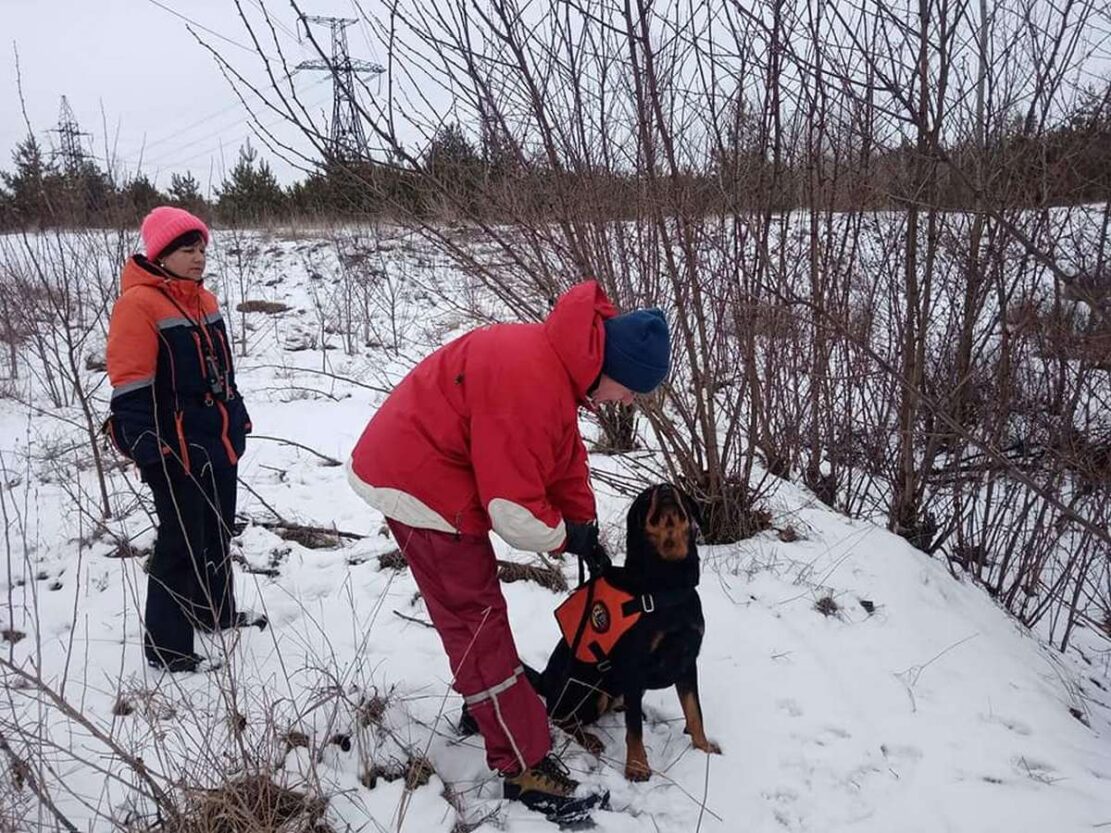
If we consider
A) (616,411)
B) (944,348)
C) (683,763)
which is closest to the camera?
(683,763)

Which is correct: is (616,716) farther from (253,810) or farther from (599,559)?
(253,810)

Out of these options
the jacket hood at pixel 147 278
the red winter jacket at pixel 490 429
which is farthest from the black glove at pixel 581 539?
the jacket hood at pixel 147 278

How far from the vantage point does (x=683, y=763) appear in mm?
2408

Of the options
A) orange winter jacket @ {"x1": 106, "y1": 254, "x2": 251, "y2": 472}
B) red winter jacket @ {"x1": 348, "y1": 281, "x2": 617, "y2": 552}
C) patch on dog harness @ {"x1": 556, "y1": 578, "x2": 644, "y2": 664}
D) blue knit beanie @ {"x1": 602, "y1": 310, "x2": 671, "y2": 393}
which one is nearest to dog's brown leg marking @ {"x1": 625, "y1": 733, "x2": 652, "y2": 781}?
patch on dog harness @ {"x1": 556, "y1": 578, "x2": 644, "y2": 664}

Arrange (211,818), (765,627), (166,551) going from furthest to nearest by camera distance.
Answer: (765,627) → (166,551) → (211,818)

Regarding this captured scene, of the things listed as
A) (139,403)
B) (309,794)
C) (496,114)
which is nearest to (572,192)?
(496,114)

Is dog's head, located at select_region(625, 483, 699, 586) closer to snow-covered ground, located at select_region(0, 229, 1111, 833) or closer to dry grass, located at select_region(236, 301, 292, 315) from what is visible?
snow-covered ground, located at select_region(0, 229, 1111, 833)

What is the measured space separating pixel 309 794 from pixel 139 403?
4.73 feet

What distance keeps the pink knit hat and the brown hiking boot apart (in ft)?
7.37

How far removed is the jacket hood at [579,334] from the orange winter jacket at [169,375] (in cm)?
142

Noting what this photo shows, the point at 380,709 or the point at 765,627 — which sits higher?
the point at 380,709

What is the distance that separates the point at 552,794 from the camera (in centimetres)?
216

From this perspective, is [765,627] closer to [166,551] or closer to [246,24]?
[166,551]

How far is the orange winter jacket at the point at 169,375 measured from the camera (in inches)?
96.4
